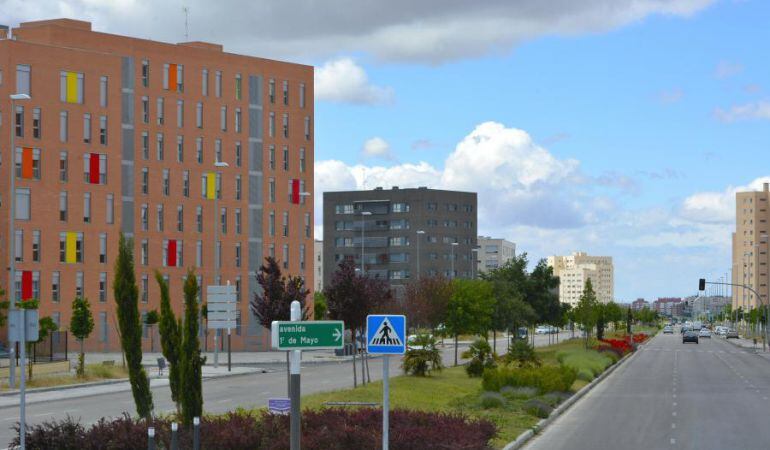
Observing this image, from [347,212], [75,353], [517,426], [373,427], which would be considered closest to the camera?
[373,427]

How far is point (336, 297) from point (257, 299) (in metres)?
4.96

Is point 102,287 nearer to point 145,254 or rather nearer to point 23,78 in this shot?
point 145,254

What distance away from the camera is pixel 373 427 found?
842 inches

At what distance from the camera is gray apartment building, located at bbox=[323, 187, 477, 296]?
17725 centimetres

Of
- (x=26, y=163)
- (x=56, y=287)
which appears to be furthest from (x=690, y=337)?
(x=26, y=163)

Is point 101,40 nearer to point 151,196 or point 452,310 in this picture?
point 151,196

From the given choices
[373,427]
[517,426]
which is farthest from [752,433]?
[373,427]

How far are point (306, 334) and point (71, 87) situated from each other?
66349 millimetres

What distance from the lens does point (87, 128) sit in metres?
77.2

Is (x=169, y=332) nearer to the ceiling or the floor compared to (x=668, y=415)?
nearer to the ceiling

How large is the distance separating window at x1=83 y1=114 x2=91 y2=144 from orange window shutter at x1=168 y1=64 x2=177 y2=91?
28.7 ft

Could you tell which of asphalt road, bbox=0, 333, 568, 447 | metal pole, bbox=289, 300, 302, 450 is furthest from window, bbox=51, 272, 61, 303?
metal pole, bbox=289, 300, 302, 450

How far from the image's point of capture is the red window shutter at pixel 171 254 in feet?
276

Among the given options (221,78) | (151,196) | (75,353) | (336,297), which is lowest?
(75,353)
